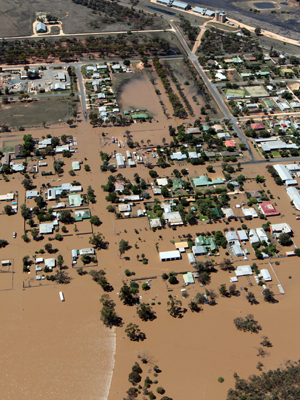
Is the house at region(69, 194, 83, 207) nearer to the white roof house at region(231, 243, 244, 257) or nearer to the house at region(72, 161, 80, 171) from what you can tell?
the house at region(72, 161, 80, 171)

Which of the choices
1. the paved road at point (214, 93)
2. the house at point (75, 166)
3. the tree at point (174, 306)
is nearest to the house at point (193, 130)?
the paved road at point (214, 93)

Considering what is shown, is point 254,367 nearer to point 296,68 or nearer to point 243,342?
point 243,342

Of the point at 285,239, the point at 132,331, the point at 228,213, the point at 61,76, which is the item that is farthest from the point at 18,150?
the point at 285,239

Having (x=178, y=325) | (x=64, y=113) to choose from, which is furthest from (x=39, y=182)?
(x=178, y=325)

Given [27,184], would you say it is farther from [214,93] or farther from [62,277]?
[214,93]

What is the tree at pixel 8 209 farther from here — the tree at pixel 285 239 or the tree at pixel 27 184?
the tree at pixel 285 239

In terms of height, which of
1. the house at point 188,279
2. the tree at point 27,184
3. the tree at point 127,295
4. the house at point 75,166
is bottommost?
the tree at point 127,295
